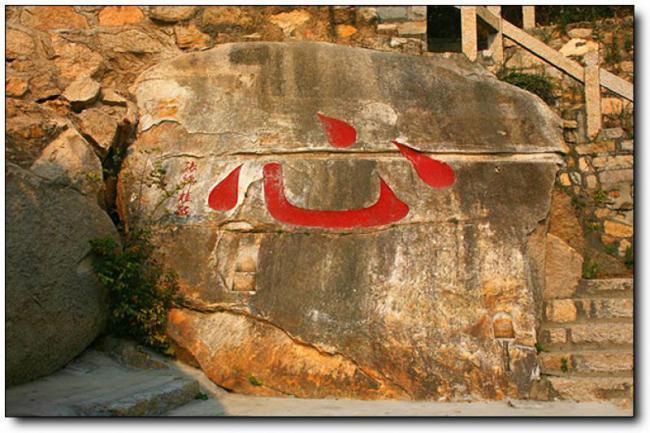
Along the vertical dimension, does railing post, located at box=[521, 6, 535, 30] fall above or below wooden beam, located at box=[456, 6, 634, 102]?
above

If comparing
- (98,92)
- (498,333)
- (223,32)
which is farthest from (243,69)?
(498,333)

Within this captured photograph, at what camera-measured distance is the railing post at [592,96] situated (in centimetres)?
671

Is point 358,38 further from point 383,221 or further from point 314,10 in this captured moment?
point 383,221

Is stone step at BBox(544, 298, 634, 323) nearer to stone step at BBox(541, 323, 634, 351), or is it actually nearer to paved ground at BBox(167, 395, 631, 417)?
stone step at BBox(541, 323, 634, 351)

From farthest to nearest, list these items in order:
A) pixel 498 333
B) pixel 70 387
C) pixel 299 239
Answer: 1. pixel 299 239
2. pixel 498 333
3. pixel 70 387

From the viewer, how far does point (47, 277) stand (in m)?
4.39

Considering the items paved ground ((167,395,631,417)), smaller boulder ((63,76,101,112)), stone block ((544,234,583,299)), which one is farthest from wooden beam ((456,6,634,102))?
smaller boulder ((63,76,101,112))

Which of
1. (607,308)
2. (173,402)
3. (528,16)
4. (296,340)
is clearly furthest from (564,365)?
(528,16)

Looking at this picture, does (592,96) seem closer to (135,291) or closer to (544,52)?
(544,52)

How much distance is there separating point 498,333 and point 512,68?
296 centimetres

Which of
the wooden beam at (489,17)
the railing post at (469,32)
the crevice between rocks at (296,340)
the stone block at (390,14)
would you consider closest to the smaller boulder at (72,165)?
the crevice between rocks at (296,340)

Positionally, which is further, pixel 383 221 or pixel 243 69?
pixel 243 69

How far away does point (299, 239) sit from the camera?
16.9 ft

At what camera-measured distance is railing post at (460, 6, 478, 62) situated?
6.79m
